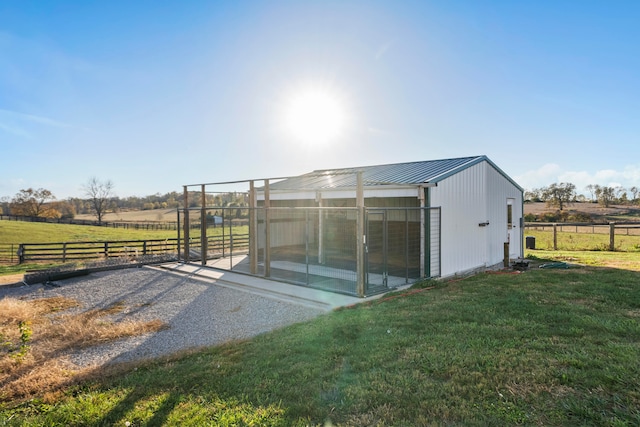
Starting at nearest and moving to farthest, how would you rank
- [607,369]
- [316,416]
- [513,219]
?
1. [316,416]
2. [607,369]
3. [513,219]

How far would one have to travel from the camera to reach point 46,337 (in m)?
5.82

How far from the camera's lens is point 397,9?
984cm

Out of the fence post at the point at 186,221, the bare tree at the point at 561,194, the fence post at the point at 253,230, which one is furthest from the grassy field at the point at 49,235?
the bare tree at the point at 561,194

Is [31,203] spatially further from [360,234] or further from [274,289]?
[360,234]

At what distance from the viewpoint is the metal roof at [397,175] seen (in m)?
9.62

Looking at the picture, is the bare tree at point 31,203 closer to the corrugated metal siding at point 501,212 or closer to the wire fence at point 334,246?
the wire fence at point 334,246

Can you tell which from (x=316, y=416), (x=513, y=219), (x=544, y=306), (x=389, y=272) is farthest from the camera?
(x=513, y=219)

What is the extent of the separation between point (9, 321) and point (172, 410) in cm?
579

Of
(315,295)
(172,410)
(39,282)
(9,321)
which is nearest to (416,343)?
(172,410)

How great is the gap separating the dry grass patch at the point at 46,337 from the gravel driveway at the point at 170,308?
0.26 meters

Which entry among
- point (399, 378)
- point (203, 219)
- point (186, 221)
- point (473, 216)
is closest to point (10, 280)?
point (186, 221)

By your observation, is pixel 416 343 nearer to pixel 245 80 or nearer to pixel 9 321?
pixel 9 321

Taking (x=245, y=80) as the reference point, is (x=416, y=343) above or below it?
below

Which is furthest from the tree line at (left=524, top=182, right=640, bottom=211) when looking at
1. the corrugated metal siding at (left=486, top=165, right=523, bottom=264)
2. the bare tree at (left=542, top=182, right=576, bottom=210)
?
the corrugated metal siding at (left=486, top=165, right=523, bottom=264)
